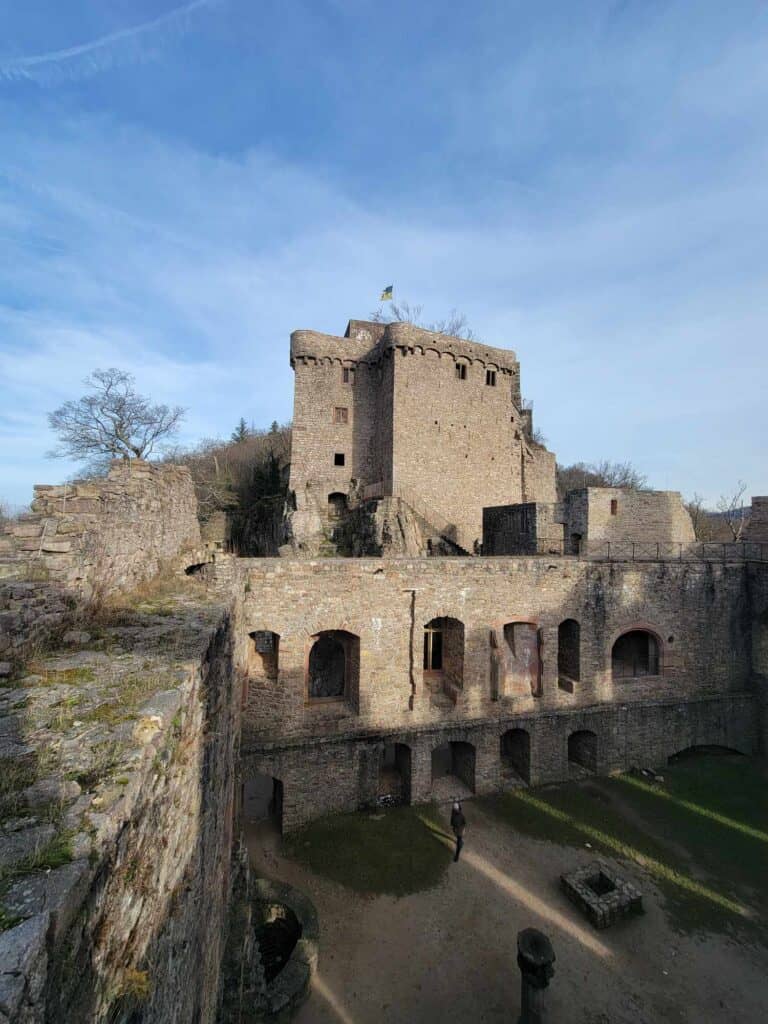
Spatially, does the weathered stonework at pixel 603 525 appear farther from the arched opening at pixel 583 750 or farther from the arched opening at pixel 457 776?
the arched opening at pixel 457 776

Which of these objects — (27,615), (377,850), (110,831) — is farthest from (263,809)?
(110,831)

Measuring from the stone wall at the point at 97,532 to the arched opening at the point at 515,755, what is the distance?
10.9m

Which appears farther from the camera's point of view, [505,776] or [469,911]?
[505,776]

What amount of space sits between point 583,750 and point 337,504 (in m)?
13.7

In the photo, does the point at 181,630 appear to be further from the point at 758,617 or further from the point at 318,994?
the point at 758,617

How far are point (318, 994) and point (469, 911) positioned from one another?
307 cm

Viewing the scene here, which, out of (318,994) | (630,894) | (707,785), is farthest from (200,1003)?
(707,785)

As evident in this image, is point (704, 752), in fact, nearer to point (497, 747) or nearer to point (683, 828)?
point (683, 828)

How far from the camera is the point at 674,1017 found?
7.28m

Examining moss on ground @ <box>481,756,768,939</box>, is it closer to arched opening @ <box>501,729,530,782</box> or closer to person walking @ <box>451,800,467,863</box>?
arched opening @ <box>501,729,530,782</box>

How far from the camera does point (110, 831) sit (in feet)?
6.33

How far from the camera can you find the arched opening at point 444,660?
12.6m

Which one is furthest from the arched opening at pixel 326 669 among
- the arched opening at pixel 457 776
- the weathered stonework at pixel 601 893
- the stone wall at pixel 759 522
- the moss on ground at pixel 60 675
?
the stone wall at pixel 759 522

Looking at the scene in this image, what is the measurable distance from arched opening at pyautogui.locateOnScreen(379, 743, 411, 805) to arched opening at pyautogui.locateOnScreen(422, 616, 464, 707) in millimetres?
1581
